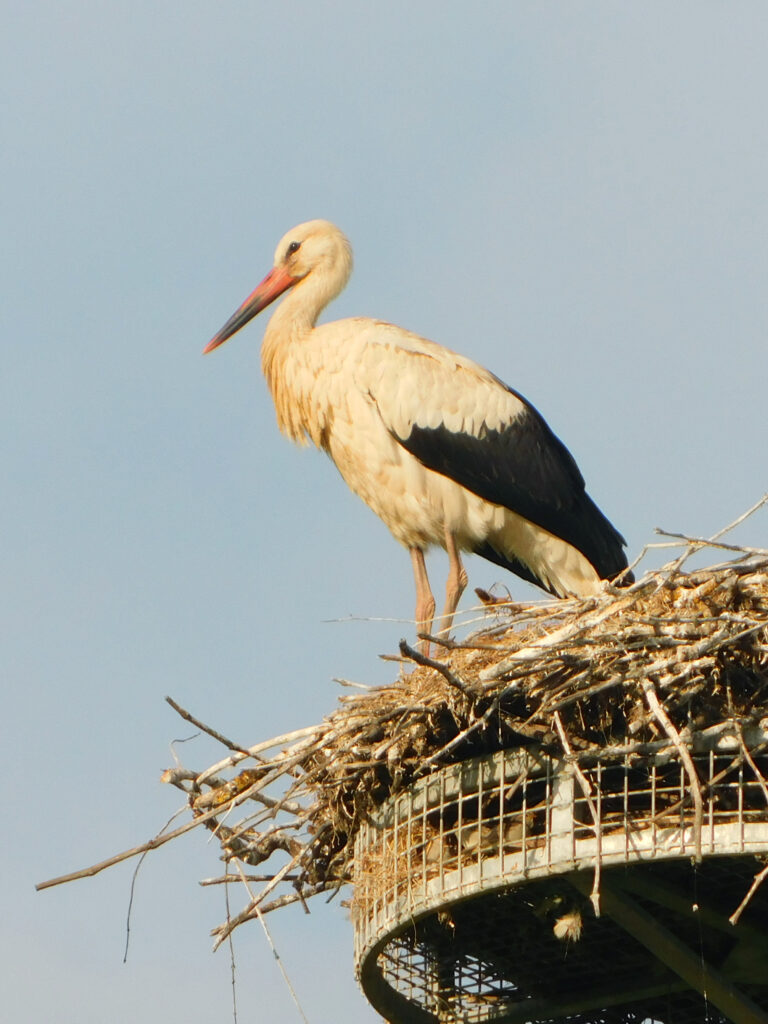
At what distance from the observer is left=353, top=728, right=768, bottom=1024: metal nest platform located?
6.26 meters

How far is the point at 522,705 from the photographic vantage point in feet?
22.1

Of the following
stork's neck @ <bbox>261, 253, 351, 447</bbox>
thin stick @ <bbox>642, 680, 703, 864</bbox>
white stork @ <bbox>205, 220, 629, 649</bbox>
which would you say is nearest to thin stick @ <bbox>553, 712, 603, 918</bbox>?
thin stick @ <bbox>642, 680, 703, 864</bbox>

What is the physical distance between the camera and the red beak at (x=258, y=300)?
36.0ft

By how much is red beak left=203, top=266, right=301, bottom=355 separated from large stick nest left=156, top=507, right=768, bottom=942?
13.2 ft

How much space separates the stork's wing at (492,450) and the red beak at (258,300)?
1.57 m

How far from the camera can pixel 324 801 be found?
7375 millimetres

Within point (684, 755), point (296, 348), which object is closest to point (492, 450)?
point (296, 348)

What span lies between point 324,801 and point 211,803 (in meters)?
0.46

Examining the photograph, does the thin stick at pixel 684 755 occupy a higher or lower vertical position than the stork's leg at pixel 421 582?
lower

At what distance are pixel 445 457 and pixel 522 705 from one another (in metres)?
2.91

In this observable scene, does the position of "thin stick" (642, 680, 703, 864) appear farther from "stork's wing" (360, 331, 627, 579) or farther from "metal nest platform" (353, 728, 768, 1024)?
"stork's wing" (360, 331, 627, 579)

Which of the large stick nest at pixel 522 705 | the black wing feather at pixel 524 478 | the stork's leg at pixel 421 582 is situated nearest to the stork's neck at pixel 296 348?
the black wing feather at pixel 524 478

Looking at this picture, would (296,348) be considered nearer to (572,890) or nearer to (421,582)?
(421,582)

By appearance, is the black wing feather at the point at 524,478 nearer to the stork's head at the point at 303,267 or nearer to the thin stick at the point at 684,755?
the stork's head at the point at 303,267
